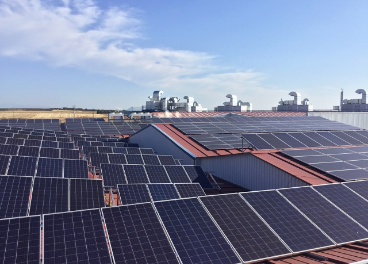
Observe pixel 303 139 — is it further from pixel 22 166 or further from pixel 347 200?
pixel 22 166

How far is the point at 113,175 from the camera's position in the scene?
16281 mm

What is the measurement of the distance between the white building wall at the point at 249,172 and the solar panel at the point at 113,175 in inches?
241

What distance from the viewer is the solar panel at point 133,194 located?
41.7 feet

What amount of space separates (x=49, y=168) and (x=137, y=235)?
35.3ft

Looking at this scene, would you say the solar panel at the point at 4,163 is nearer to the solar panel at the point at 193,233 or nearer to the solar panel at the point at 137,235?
the solar panel at the point at 137,235

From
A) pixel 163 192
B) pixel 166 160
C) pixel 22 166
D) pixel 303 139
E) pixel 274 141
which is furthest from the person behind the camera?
pixel 303 139

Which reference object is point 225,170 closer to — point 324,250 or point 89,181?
point 89,181

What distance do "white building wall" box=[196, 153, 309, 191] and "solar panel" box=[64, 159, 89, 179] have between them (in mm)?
7707

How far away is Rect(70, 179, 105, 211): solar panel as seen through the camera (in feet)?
39.0

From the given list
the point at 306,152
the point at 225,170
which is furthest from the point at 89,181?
the point at 306,152

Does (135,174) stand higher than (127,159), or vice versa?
(127,159)

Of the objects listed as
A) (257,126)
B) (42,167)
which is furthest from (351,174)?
(42,167)

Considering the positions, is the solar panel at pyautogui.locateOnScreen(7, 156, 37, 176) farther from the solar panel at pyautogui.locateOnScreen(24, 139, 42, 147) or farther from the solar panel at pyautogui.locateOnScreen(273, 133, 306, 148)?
the solar panel at pyautogui.locateOnScreen(273, 133, 306, 148)

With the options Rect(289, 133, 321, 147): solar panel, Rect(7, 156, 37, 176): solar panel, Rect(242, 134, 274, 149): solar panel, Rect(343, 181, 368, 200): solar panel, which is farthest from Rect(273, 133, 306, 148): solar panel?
Rect(7, 156, 37, 176): solar panel
